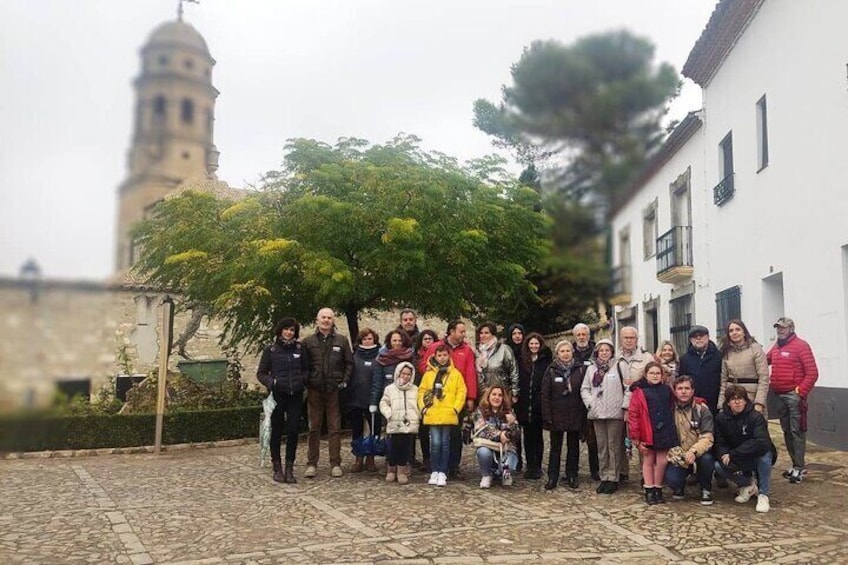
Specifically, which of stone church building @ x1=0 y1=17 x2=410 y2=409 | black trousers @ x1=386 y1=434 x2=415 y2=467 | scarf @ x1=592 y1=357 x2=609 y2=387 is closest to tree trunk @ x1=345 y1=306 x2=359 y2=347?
black trousers @ x1=386 y1=434 x2=415 y2=467

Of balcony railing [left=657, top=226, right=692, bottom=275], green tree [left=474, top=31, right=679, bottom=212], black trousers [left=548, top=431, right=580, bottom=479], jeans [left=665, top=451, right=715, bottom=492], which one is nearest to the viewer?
green tree [left=474, top=31, right=679, bottom=212]

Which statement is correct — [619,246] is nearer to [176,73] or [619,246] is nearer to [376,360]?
[376,360]

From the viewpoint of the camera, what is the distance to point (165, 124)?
119 cm

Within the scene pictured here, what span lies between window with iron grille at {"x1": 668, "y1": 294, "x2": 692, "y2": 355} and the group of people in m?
7.44

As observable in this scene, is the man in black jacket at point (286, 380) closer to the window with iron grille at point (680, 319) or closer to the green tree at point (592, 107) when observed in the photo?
the green tree at point (592, 107)

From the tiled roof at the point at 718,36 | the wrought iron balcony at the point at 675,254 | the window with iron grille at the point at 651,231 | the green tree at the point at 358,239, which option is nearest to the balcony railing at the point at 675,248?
the wrought iron balcony at the point at 675,254

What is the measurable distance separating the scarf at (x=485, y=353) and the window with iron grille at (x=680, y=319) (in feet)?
26.2

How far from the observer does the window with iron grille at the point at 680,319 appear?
48.0 ft

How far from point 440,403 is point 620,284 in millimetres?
Answer: 2931

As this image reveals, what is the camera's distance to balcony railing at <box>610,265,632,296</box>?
189 inches

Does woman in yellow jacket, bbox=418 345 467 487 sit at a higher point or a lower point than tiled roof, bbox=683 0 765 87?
lower

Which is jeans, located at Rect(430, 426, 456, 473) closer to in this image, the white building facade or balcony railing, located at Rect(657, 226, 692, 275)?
the white building facade

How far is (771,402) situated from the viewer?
10227 mm

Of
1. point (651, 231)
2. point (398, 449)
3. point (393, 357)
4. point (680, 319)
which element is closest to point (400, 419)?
point (398, 449)
